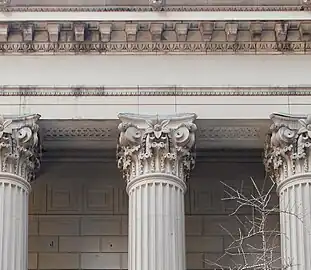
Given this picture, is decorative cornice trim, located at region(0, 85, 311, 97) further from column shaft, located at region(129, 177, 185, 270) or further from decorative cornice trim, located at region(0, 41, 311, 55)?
column shaft, located at region(129, 177, 185, 270)

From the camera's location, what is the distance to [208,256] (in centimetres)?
4075

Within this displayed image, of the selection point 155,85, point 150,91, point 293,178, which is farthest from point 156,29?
point 293,178

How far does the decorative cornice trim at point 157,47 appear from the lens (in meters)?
37.9

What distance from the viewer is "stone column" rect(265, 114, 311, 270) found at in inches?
1404

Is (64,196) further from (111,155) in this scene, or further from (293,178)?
(293,178)

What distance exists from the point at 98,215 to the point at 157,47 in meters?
5.93

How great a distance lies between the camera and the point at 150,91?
37.5 metres

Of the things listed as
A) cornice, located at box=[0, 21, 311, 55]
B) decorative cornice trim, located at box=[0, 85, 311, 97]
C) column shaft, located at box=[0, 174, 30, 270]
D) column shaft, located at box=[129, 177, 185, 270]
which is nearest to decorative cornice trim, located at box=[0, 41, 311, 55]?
cornice, located at box=[0, 21, 311, 55]

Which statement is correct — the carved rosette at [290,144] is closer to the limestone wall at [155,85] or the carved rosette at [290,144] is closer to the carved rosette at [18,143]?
the limestone wall at [155,85]

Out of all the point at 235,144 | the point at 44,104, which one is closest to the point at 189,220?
the point at 235,144

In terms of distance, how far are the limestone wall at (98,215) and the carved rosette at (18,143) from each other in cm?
362

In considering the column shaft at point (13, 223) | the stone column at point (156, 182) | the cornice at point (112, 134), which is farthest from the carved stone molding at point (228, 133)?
the column shaft at point (13, 223)

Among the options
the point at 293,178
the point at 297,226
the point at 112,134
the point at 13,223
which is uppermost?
the point at 112,134

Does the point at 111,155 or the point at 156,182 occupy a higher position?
the point at 111,155
